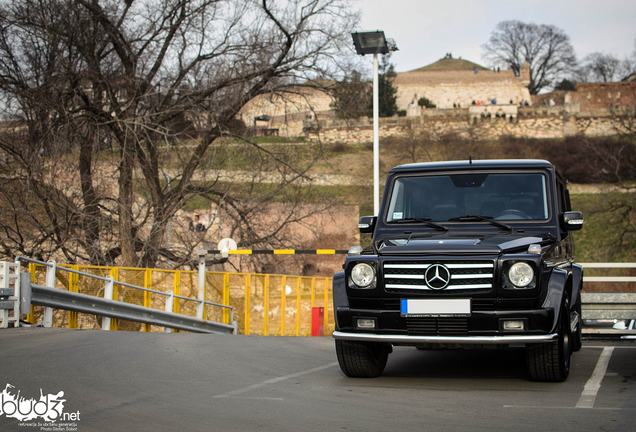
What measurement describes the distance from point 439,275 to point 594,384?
192cm

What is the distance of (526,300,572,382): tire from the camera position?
630 cm

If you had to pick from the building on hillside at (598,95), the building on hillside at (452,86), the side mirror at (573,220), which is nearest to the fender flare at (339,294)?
the side mirror at (573,220)

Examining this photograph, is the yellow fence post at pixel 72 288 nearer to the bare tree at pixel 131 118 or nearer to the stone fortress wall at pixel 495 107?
the bare tree at pixel 131 118

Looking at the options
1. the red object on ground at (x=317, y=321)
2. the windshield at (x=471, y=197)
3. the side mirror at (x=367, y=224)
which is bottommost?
the red object on ground at (x=317, y=321)

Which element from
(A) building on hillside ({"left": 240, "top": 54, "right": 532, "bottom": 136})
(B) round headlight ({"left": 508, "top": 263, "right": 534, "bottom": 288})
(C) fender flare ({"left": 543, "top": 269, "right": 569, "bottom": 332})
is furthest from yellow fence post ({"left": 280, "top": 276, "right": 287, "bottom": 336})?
(A) building on hillside ({"left": 240, "top": 54, "right": 532, "bottom": 136})

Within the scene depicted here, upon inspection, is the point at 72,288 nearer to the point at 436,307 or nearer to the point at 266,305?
the point at 266,305

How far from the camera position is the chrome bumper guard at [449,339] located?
19.5ft

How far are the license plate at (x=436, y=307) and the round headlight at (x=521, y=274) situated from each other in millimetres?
438

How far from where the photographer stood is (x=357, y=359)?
22.4ft

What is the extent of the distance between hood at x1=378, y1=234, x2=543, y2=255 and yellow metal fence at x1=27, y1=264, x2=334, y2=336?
22.3ft

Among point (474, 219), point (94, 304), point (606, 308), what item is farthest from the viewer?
point (606, 308)

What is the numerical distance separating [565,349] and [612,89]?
336 feet

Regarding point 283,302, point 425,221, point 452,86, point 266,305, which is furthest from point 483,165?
point 452,86

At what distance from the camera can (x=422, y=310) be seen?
6180 millimetres
